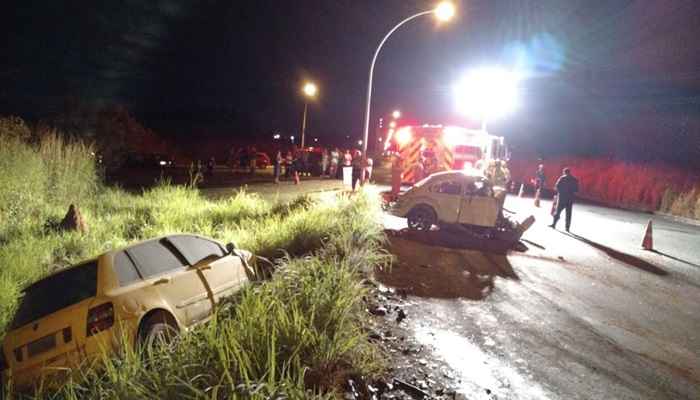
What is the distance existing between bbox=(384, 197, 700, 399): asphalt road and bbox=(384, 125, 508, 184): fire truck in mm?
8518

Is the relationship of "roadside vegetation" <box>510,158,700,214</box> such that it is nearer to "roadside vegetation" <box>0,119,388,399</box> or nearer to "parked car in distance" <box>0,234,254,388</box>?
"roadside vegetation" <box>0,119,388,399</box>

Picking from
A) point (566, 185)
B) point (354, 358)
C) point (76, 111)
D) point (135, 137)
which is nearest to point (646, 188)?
point (566, 185)

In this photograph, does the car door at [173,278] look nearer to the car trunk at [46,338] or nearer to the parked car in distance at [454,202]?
the car trunk at [46,338]

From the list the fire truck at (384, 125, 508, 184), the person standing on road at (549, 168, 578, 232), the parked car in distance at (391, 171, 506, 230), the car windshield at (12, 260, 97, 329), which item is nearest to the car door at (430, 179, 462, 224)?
the parked car in distance at (391, 171, 506, 230)

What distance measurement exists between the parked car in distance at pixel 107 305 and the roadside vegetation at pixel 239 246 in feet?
0.77

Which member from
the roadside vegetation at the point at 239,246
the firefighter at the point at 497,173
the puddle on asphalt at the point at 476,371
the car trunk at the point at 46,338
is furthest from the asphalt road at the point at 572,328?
the firefighter at the point at 497,173

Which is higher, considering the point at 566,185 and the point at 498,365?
the point at 566,185

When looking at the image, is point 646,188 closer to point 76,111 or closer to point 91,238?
point 91,238

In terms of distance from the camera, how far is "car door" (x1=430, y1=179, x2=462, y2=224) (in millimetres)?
9961

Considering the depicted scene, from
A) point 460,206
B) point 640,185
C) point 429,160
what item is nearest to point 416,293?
point 460,206

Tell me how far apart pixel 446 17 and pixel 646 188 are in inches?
671

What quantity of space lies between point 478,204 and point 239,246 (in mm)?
5822

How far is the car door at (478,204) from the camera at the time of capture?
974 cm

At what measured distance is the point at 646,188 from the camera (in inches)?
853
